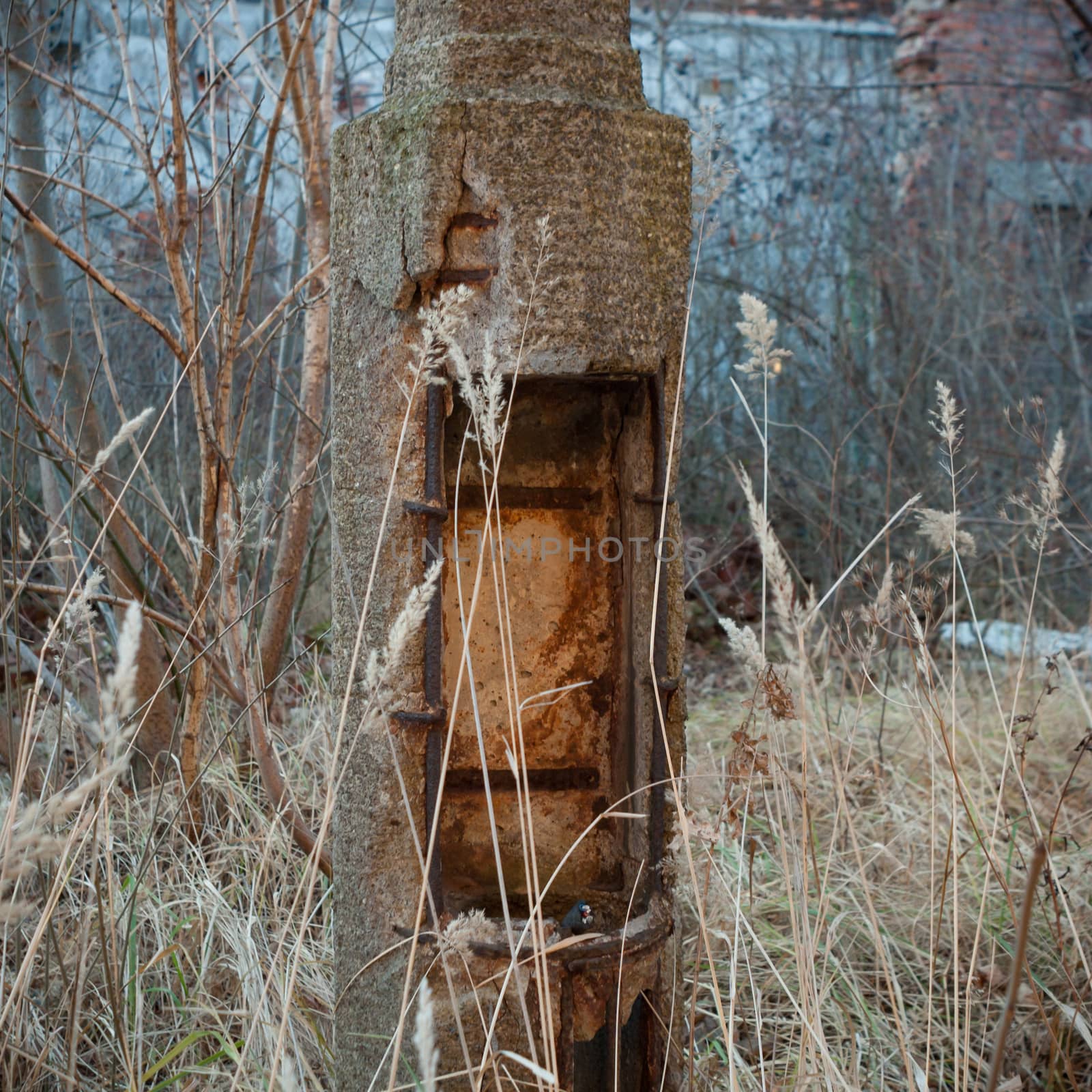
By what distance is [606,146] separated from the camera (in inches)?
72.0

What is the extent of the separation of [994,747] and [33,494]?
374 centimetres

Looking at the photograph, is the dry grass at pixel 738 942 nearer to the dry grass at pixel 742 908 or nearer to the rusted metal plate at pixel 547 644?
the dry grass at pixel 742 908

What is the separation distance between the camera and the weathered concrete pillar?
182 cm

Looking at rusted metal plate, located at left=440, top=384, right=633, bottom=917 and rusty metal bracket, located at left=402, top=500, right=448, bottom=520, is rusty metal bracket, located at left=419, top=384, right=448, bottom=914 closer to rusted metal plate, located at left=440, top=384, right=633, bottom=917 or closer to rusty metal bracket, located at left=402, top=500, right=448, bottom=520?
rusty metal bracket, located at left=402, top=500, right=448, bottom=520

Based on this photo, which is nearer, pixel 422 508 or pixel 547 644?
pixel 422 508


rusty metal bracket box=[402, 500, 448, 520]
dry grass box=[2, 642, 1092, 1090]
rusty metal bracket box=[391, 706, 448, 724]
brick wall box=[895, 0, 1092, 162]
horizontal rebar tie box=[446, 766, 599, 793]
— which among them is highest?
brick wall box=[895, 0, 1092, 162]

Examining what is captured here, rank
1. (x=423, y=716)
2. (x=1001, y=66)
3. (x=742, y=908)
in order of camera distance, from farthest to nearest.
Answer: (x=1001, y=66)
(x=742, y=908)
(x=423, y=716)

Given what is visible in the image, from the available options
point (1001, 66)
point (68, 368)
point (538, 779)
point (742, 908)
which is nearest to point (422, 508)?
point (538, 779)

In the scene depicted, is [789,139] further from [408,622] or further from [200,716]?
[408,622]

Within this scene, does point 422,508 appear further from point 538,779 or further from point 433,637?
point 538,779

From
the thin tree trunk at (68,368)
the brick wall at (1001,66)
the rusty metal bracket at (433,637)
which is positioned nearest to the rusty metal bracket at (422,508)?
the rusty metal bracket at (433,637)

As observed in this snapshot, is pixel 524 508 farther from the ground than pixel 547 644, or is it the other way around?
pixel 524 508

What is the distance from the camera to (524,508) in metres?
2.09

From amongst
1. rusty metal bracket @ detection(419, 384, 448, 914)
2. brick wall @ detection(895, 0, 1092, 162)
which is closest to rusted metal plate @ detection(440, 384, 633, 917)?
rusty metal bracket @ detection(419, 384, 448, 914)
